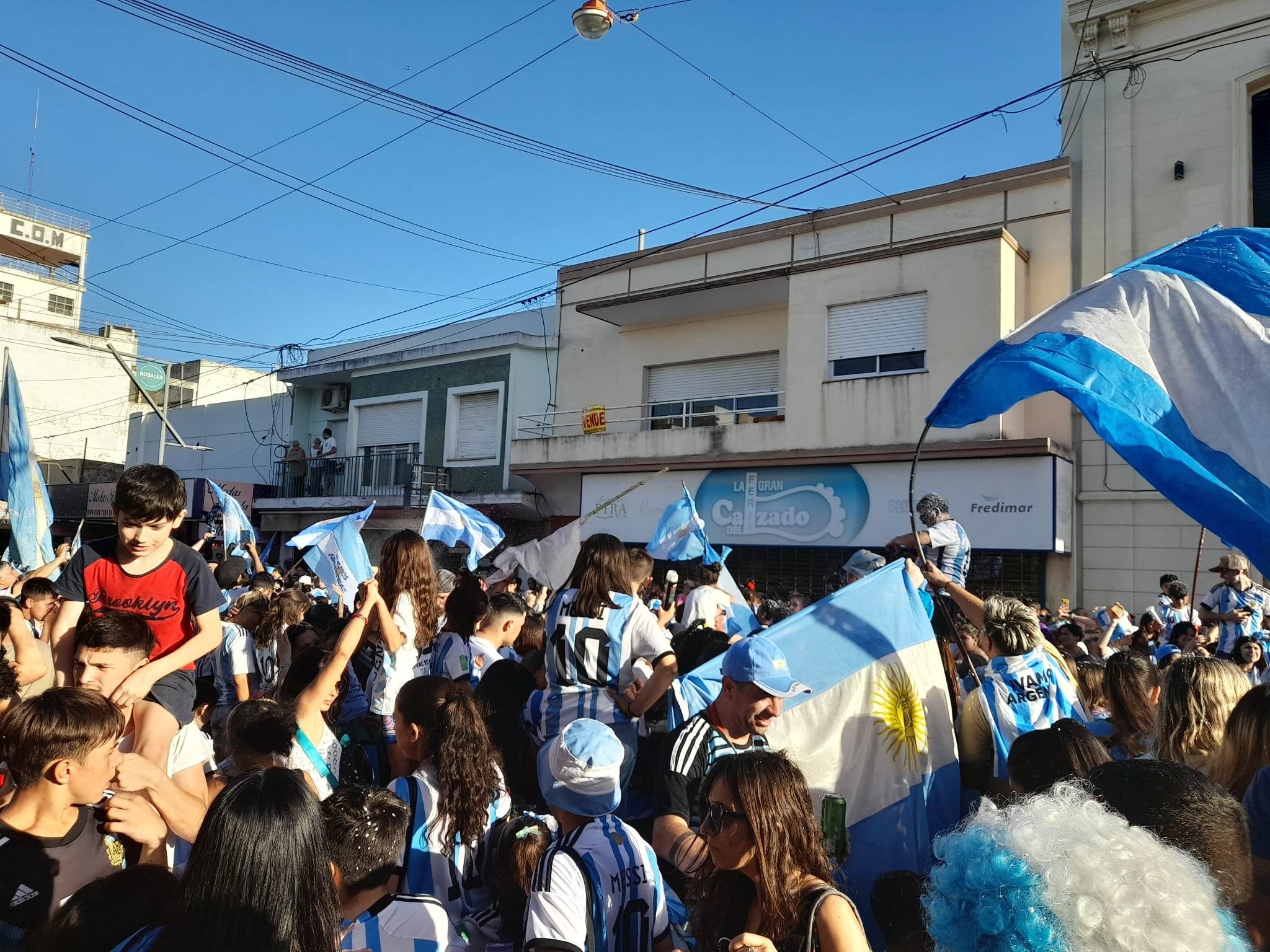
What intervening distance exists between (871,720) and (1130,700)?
1191 millimetres

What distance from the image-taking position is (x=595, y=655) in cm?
430

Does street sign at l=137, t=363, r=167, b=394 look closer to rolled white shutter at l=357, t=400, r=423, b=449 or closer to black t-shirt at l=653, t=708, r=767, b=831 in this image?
rolled white shutter at l=357, t=400, r=423, b=449

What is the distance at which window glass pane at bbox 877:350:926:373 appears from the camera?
604 inches

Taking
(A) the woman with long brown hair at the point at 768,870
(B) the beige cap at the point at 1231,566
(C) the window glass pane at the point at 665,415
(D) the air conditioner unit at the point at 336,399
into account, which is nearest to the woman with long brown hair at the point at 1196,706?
(A) the woman with long brown hair at the point at 768,870

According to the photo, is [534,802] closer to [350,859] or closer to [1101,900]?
[350,859]

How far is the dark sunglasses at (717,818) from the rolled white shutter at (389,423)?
21.8 m

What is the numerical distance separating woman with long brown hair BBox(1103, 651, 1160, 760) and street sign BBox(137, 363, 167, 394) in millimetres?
23822

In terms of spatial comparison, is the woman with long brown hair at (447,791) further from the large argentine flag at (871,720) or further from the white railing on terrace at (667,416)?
the white railing on terrace at (667,416)

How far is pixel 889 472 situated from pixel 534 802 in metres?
12.0

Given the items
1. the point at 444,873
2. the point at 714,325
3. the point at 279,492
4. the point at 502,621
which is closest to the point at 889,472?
the point at 714,325

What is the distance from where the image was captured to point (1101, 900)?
1587 mm

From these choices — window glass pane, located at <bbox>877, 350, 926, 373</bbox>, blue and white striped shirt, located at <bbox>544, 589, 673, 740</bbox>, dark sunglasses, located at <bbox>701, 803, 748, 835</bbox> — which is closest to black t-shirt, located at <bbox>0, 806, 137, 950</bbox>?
dark sunglasses, located at <bbox>701, 803, 748, 835</bbox>

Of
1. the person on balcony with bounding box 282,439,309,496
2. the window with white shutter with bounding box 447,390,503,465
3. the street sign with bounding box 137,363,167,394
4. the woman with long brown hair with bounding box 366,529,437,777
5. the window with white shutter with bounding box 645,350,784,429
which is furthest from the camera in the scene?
the person on balcony with bounding box 282,439,309,496

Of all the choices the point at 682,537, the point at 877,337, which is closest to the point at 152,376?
the point at 877,337
